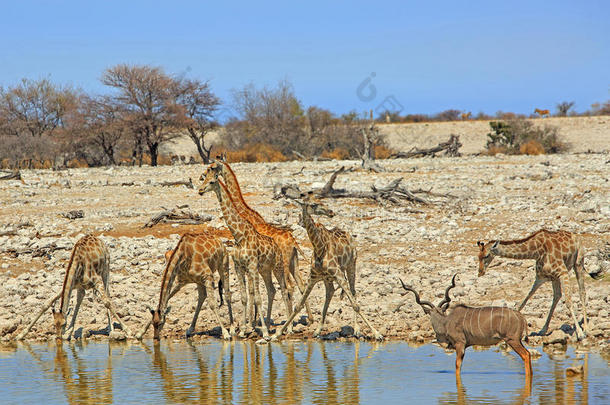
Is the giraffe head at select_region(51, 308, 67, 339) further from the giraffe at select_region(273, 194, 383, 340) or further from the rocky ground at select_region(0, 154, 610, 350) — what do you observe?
the giraffe at select_region(273, 194, 383, 340)

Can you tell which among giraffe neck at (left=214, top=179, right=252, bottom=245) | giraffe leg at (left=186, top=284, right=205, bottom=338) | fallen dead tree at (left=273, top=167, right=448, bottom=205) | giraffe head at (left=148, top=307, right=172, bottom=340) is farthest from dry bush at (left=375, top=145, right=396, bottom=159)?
giraffe head at (left=148, top=307, right=172, bottom=340)

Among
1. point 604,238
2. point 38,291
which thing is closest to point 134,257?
point 38,291

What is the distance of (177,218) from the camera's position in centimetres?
1911

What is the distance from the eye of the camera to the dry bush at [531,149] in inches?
1802

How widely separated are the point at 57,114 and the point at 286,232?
46.6 metres

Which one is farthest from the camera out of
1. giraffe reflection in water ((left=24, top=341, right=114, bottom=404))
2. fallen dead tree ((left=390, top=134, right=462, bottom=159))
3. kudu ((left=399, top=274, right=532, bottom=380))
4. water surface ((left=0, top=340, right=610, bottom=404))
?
fallen dead tree ((left=390, top=134, right=462, bottom=159))

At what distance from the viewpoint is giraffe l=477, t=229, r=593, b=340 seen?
1105 cm

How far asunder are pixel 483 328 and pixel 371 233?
9154 millimetres

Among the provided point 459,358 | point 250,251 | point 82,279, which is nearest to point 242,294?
point 250,251

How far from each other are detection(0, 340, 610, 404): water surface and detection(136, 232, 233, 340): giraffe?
1.34 ft

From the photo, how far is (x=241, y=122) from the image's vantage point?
61781 mm

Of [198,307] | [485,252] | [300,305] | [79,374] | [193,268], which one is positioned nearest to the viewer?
[79,374]

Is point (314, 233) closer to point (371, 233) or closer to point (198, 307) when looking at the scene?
point (198, 307)

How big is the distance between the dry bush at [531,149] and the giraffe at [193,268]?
36026 millimetres
